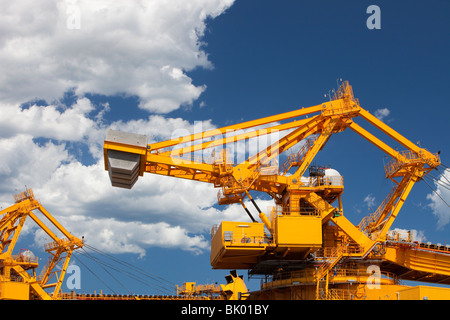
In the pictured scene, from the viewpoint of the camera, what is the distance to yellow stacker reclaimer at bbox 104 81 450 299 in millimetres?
33938

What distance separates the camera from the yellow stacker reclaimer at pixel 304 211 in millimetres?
33938

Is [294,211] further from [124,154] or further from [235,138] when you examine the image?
[124,154]

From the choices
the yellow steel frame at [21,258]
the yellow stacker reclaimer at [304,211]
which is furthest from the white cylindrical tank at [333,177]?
the yellow steel frame at [21,258]

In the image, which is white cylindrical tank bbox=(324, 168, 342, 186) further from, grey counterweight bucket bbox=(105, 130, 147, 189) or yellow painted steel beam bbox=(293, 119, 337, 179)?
grey counterweight bucket bbox=(105, 130, 147, 189)

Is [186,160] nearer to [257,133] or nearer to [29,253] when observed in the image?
[257,133]

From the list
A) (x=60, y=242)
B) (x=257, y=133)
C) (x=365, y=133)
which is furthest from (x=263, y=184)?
(x=60, y=242)

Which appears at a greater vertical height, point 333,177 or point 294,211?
point 333,177

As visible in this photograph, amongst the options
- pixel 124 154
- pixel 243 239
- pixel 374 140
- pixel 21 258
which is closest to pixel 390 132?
pixel 374 140

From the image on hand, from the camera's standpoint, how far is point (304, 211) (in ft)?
126

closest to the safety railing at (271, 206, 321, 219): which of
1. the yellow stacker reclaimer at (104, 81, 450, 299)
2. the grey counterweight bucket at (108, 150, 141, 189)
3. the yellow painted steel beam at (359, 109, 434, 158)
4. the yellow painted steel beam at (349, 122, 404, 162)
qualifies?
the yellow stacker reclaimer at (104, 81, 450, 299)

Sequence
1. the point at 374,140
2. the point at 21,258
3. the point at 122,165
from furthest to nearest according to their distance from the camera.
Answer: the point at 21,258
the point at 374,140
the point at 122,165
